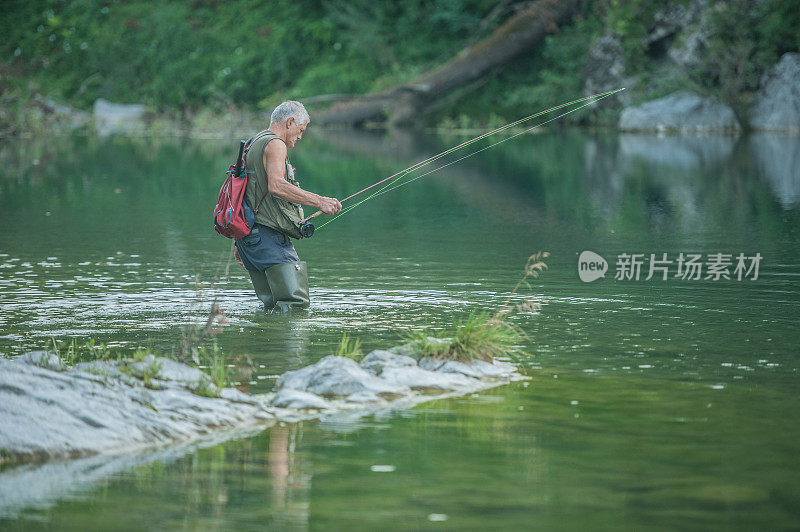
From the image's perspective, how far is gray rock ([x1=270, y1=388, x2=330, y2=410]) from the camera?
6.20 m

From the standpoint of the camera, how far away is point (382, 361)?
686 cm

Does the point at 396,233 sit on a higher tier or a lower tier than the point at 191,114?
lower

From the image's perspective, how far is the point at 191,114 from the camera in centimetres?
4200

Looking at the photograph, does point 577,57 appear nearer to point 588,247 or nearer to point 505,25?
point 505,25

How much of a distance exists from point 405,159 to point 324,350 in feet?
54.7

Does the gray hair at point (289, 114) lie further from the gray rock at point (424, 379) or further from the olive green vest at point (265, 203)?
the gray rock at point (424, 379)

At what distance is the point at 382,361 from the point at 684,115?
29292 millimetres

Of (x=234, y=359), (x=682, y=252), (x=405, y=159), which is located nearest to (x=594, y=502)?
(x=234, y=359)

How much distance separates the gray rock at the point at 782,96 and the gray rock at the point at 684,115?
3.25 ft

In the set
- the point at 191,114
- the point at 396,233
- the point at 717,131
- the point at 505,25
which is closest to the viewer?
the point at 396,233

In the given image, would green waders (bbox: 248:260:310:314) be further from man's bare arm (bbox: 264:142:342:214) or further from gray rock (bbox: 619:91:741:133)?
gray rock (bbox: 619:91:741:133)

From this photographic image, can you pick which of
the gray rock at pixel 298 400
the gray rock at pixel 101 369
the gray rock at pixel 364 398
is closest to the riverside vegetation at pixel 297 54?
the gray rock at pixel 364 398

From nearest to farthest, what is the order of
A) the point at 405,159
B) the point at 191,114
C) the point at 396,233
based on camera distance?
1. the point at 396,233
2. the point at 405,159
3. the point at 191,114

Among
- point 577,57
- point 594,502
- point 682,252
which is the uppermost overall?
point 577,57
